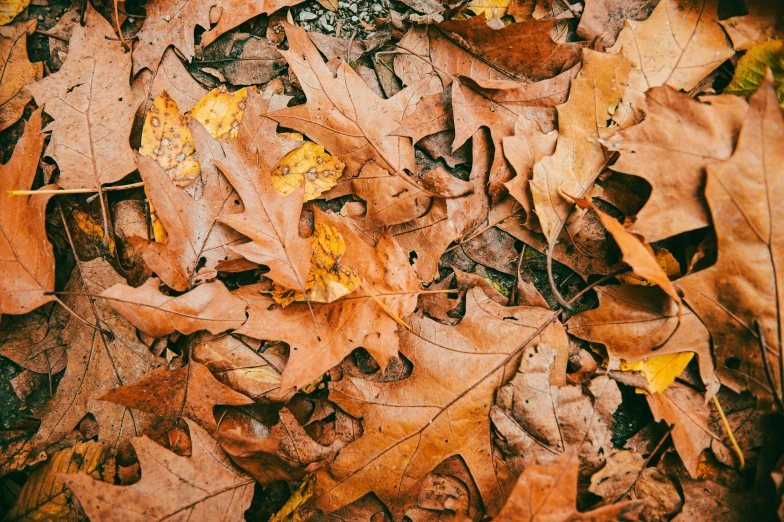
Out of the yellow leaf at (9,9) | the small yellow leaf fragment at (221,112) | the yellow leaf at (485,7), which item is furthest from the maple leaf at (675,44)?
the yellow leaf at (9,9)

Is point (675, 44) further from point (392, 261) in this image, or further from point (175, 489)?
point (175, 489)

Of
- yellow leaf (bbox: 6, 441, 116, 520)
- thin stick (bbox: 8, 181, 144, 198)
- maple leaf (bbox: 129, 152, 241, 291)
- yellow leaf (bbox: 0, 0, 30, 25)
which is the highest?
yellow leaf (bbox: 0, 0, 30, 25)

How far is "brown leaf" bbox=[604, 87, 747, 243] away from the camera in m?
1.68

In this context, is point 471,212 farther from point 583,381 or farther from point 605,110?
point 583,381

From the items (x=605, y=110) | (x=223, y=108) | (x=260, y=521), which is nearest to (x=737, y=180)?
(x=605, y=110)

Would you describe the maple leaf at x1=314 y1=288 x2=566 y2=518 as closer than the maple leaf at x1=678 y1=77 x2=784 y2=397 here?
No

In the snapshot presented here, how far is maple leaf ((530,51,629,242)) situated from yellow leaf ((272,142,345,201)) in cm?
93

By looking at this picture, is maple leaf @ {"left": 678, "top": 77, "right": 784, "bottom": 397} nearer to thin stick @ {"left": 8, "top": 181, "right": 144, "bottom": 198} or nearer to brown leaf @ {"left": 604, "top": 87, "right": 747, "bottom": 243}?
brown leaf @ {"left": 604, "top": 87, "right": 747, "bottom": 243}

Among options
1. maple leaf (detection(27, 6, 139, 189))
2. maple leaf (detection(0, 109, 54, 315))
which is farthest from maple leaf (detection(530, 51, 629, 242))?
maple leaf (detection(0, 109, 54, 315))

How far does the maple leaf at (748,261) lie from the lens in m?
1.61

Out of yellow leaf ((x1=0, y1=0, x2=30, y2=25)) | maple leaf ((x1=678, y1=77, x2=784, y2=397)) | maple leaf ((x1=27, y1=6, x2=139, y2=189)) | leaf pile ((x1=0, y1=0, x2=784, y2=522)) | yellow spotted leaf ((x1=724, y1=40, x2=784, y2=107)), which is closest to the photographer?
maple leaf ((x1=678, y1=77, x2=784, y2=397))

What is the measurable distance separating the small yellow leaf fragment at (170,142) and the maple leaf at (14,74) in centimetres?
62

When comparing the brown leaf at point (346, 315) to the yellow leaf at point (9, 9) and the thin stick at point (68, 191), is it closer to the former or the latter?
the thin stick at point (68, 191)

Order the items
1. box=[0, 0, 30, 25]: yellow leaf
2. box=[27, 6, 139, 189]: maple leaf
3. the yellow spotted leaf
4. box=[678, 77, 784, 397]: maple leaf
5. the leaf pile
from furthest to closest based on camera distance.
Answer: box=[0, 0, 30, 25]: yellow leaf, box=[27, 6, 139, 189]: maple leaf, the yellow spotted leaf, the leaf pile, box=[678, 77, 784, 397]: maple leaf
